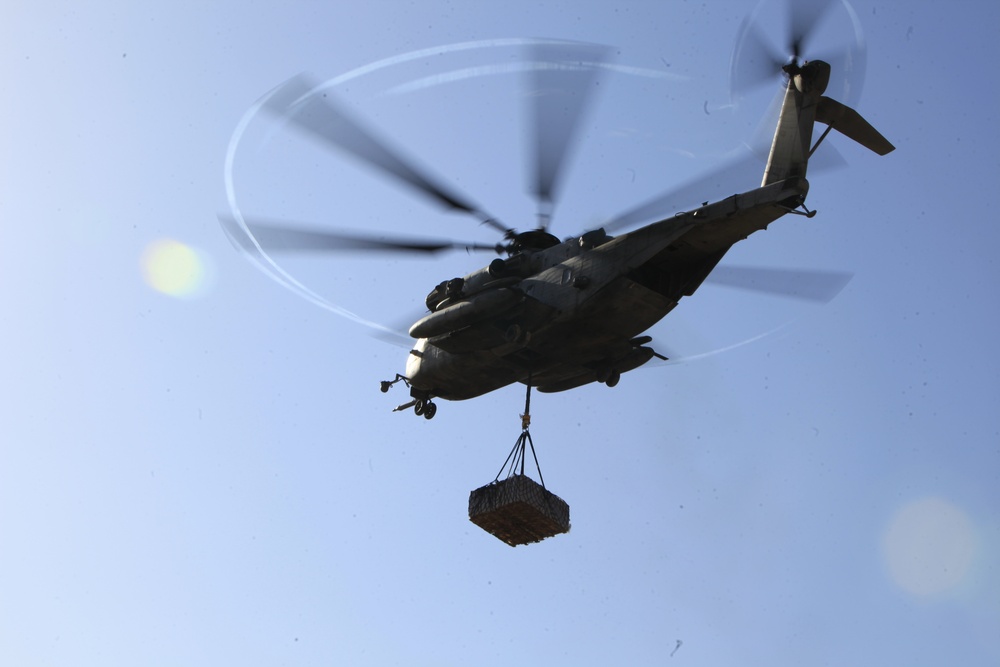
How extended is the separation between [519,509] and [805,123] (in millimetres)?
9732

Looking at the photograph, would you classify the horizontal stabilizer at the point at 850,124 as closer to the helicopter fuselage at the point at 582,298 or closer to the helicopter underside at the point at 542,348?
the helicopter fuselage at the point at 582,298

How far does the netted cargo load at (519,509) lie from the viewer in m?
29.9

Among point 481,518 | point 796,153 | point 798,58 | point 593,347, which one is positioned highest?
point 798,58

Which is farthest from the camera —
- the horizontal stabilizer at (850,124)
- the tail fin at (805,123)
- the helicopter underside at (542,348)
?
the horizontal stabilizer at (850,124)

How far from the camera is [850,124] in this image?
3016 centimetres

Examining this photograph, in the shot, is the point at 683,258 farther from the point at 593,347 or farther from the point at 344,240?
the point at 344,240

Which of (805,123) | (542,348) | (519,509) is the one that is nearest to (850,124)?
(805,123)

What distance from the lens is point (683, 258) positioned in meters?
28.9

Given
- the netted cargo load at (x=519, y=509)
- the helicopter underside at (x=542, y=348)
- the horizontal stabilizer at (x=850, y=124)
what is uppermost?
the horizontal stabilizer at (x=850, y=124)

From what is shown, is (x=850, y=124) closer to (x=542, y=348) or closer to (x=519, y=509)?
(x=542, y=348)

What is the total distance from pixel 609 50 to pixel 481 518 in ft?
32.8

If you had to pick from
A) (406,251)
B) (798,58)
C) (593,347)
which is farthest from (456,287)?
(798,58)

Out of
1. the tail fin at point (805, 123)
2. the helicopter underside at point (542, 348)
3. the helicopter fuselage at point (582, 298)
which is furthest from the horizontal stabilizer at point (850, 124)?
the helicopter underside at point (542, 348)

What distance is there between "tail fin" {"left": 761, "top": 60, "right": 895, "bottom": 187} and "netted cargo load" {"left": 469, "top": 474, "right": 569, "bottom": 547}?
7.80 meters
